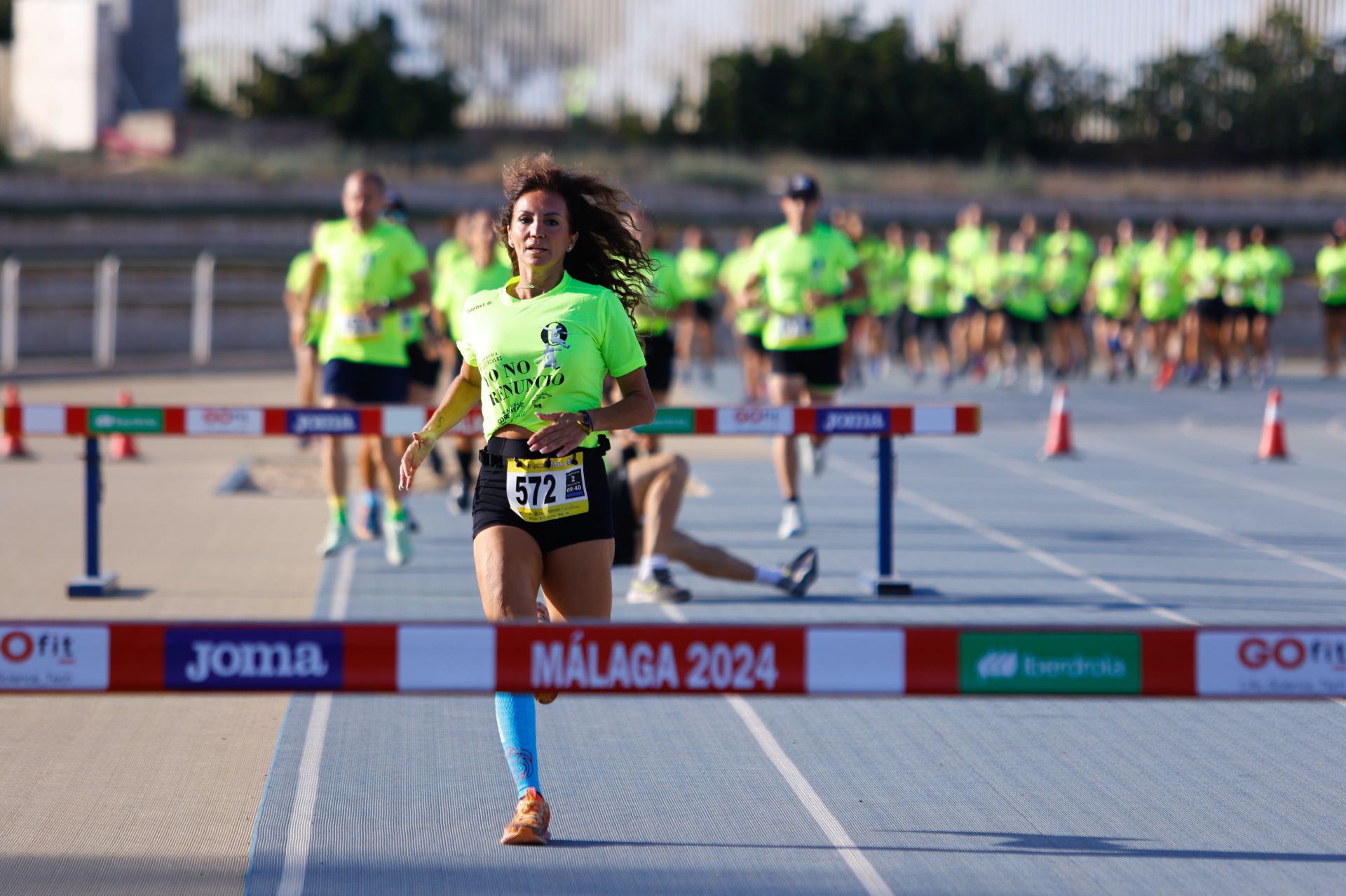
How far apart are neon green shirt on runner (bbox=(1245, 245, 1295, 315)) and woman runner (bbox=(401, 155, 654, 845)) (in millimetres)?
20336

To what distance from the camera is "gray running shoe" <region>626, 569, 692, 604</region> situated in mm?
8641

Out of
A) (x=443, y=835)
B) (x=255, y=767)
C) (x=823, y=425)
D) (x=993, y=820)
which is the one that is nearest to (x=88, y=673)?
(x=443, y=835)

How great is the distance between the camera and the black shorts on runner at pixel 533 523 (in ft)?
15.9

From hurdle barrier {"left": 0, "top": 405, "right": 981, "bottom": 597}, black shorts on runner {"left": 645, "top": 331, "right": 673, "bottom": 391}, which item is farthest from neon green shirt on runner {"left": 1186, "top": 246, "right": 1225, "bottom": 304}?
hurdle barrier {"left": 0, "top": 405, "right": 981, "bottom": 597}

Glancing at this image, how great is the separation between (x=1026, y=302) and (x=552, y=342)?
1879cm

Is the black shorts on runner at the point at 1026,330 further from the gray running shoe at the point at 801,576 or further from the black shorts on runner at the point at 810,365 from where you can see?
the gray running shoe at the point at 801,576

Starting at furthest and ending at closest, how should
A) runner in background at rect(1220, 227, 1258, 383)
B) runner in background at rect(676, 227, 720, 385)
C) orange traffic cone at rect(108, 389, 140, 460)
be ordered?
runner in background at rect(676, 227, 720, 385) < runner in background at rect(1220, 227, 1258, 383) < orange traffic cone at rect(108, 389, 140, 460)

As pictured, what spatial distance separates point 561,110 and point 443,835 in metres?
49.9

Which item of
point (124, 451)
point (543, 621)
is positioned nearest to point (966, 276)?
point (124, 451)

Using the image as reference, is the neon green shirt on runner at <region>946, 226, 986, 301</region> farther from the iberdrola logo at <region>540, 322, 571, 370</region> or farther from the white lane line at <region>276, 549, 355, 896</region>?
the iberdrola logo at <region>540, 322, 571, 370</region>

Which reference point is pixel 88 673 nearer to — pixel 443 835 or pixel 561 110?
pixel 443 835

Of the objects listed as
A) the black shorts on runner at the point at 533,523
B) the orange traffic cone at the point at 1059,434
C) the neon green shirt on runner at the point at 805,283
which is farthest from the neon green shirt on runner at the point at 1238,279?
the black shorts on runner at the point at 533,523

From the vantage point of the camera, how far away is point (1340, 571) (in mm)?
9844

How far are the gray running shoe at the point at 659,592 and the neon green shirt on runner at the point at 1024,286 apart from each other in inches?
578
